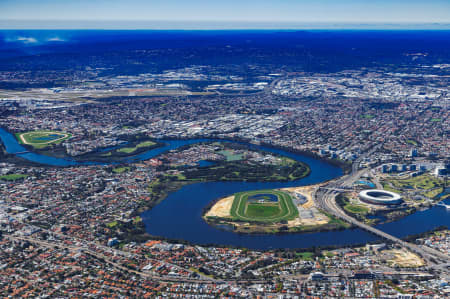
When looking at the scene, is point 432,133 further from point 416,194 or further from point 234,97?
point 234,97

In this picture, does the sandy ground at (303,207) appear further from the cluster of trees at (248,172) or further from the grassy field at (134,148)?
the grassy field at (134,148)

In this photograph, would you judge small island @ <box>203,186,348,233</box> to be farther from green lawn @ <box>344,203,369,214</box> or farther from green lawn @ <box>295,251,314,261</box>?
green lawn @ <box>295,251,314,261</box>

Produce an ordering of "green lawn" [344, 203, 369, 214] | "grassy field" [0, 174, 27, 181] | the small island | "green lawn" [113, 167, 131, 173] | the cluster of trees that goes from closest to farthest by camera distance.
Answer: the small island → "green lawn" [344, 203, 369, 214] → the cluster of trees → "grassy field" [0, 174, 27, 181] → "green lawn" [113, 167, 131, 173]

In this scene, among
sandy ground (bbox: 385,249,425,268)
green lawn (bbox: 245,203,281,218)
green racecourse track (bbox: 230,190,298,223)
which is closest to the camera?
sandy ground (bbox: 385,249,425,268)

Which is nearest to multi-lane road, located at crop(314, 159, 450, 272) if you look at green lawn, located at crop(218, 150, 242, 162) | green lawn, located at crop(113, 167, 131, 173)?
green lawn, located at crop(218, 150, 242, 162)

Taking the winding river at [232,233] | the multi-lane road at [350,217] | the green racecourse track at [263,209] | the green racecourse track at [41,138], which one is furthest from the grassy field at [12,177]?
the multi-lane road at [350,217]

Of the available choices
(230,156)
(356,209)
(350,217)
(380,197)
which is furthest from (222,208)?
(230,156)

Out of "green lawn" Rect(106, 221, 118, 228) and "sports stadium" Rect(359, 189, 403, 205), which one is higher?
"sports stadium" Rect(359, 189, 403, 205)
